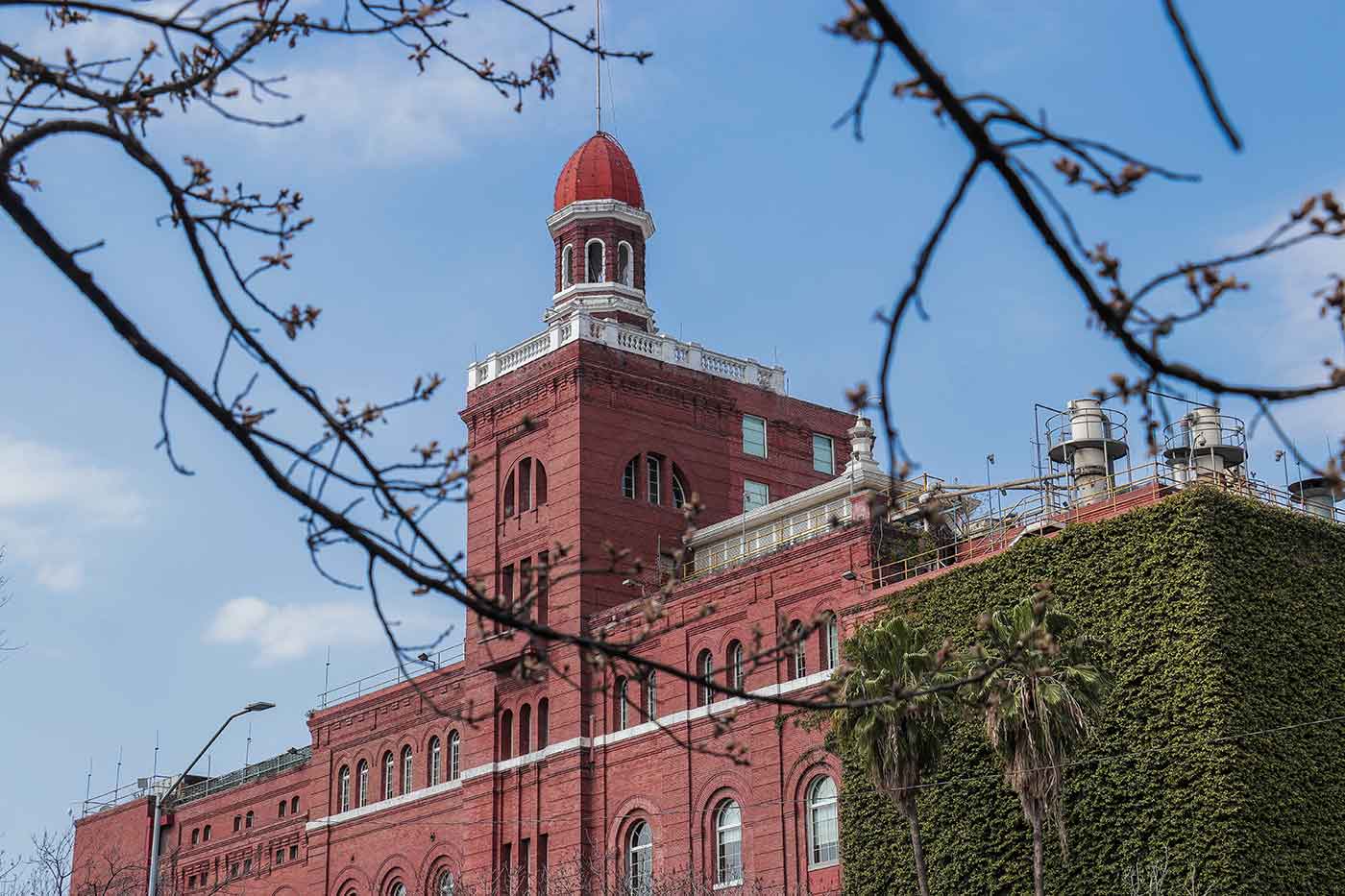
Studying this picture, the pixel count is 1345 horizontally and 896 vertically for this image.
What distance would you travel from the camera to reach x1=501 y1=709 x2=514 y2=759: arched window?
55219 millimetres

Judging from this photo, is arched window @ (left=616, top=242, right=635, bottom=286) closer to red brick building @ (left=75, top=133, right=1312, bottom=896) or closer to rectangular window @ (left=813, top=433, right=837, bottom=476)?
red brick building @ (left=75, top=133, right=1312, bottom=896)

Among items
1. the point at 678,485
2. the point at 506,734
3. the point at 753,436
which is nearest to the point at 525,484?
the point at 678,485

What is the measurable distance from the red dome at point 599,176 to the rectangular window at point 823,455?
31.9 ft

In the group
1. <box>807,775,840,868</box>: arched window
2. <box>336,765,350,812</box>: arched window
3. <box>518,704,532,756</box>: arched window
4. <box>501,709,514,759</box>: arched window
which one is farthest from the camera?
<box>336,765,350,812</box>: arched window

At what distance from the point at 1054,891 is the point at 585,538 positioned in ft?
65.4

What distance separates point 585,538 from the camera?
53875mm

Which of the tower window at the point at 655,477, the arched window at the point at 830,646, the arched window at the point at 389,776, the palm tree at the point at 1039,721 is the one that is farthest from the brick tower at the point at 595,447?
the palm tree at the point at 1039,721

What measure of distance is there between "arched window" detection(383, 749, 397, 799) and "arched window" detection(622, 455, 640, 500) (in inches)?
488

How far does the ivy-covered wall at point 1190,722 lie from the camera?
1431 inches

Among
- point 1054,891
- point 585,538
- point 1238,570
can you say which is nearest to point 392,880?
point 585,538

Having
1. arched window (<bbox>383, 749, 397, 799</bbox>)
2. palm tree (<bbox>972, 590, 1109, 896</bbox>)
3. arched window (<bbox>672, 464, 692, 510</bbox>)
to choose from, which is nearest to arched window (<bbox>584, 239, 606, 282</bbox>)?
arched window (<bbox>672, 464, 692, 510</bbox>)

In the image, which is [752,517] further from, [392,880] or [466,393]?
[392,880]

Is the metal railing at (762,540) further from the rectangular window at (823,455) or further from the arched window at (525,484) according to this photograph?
the rectangular window at (823,455)

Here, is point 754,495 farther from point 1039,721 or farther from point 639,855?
point 1039,721
